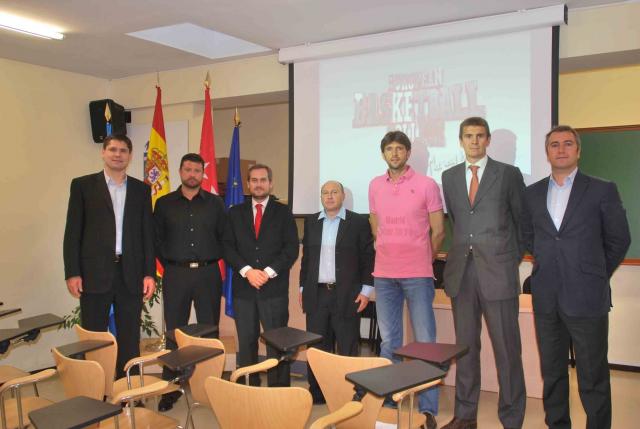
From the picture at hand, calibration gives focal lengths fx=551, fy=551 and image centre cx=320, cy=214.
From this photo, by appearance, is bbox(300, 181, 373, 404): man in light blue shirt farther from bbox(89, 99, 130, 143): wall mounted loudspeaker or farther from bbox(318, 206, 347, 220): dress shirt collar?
bbox(89, 99, 130, 143): wall mounted loudspeaker

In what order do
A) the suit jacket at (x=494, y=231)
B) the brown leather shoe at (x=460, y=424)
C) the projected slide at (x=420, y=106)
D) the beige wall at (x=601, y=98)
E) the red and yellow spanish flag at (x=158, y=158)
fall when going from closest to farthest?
the suit jacket at (x=494, y=231), the brown leather shoe at (x=460, y=424), the projected slide at (x=420, y=106), the beige wall at (x=601, y=98), the red and yellow spanish flag at (x=158, y=158)

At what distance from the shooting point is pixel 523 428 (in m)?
3.57

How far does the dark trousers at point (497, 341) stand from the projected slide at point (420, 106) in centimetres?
127

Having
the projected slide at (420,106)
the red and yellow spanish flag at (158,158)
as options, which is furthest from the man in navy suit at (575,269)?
the red and yellow spanish flag at (158,158)

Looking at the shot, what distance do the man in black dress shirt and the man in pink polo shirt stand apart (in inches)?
47.4

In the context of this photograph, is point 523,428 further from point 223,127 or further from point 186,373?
point 223,127

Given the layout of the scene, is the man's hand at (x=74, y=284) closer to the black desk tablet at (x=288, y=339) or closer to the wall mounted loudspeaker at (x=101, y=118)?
the black desk tablet at (x=288, y=339)

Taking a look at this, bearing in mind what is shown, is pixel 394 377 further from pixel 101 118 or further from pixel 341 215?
pixel 101 118

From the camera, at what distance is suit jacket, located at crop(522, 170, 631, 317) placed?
2914 mm

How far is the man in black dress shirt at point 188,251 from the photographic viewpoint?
388cm

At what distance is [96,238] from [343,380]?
2.06m

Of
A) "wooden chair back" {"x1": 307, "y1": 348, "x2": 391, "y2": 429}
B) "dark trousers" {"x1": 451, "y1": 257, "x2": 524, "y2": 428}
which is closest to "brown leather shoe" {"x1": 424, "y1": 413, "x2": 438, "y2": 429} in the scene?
"dark trousers" {"x1": 451, "y1": 257, "x2": 524, "y2": 428}

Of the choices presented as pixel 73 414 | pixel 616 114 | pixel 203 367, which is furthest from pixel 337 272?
pixel 616 114

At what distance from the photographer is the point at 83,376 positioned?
234cm
